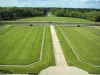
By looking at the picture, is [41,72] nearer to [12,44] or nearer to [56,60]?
[56,60]

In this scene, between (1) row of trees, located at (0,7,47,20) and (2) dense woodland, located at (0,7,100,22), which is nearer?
(2) dense woodland, located at (0,7,100,22)

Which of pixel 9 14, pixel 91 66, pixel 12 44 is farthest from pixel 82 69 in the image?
pixel 9 14

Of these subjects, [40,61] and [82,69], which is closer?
[82,69]

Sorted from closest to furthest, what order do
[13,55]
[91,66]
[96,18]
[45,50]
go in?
[91,66] < [13,55] < [45,50] < [96,18]

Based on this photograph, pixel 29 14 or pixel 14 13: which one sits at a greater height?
pixel 14 13

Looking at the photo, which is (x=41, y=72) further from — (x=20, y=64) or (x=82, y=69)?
(x=82, y=69)

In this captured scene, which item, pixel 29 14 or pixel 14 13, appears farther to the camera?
pixel 29 14

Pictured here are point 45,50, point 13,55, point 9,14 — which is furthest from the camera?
point 9,14

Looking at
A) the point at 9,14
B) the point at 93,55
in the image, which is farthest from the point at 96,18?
the point at 93,55

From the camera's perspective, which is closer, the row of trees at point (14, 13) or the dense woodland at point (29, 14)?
the dense woodland at point (29, 14)
